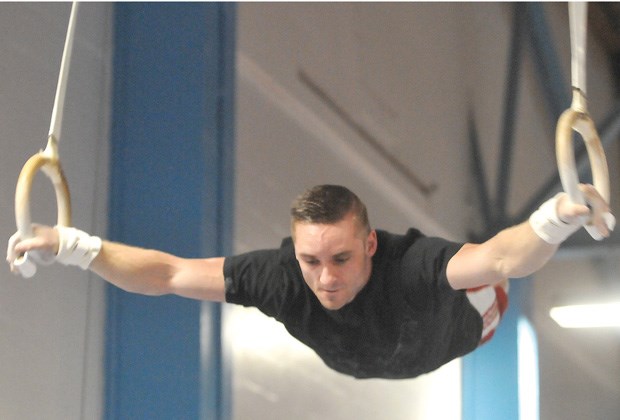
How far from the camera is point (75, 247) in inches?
99.3

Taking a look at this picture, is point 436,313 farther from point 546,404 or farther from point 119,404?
point 546,404

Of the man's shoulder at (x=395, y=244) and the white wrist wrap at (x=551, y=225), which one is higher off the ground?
the man's shoulder at (x=395, y=244)

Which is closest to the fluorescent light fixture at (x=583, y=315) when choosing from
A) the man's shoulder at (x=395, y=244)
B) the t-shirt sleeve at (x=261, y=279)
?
the man's shoulder at (x=395, y=244)

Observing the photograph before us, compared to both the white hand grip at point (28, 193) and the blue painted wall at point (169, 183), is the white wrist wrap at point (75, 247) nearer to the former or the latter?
the white hand grip at point (28, 193)

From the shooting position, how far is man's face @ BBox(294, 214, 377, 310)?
2.62 m

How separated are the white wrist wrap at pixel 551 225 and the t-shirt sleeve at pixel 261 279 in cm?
86

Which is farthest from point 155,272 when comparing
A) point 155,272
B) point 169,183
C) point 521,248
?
point 169,183

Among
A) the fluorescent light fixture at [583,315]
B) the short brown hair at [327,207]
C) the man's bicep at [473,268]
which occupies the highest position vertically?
the fluorescent light fixture at [583,315]

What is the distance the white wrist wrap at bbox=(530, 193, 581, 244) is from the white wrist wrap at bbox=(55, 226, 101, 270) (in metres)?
1.08

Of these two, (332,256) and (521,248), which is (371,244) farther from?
(521,248)

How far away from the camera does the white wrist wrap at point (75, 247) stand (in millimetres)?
2488

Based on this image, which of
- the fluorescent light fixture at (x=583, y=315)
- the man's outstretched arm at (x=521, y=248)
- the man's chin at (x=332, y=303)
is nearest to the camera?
the man's outstretched arm at (x=521, y=248)

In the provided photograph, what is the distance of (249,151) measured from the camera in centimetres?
448

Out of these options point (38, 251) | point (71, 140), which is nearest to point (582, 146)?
point (71, 140)
